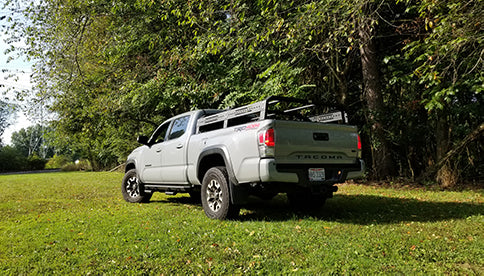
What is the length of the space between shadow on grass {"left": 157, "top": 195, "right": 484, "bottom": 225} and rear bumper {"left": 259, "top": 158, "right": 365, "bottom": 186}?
754 millimetres

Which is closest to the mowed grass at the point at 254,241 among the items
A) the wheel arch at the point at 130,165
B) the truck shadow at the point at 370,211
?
the truck shadow at the point at 370,211

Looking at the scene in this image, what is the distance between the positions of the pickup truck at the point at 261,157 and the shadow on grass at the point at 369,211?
43 centimetres

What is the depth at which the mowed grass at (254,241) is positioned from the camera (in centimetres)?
345

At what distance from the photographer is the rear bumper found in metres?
4.83

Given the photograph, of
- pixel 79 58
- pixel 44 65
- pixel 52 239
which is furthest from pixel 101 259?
pixel 79 58

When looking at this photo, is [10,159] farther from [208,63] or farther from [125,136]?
[208,63]

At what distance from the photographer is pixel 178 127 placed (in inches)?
286

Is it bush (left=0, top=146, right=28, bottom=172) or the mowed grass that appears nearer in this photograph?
the mowed grass

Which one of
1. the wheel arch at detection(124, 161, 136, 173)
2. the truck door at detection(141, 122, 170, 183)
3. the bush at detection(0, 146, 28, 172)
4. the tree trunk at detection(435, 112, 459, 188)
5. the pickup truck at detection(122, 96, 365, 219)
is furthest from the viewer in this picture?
the bush at detection(0, 146, 28, 172)

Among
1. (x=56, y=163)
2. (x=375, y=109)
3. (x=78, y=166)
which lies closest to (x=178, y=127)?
(x=375, y=109)

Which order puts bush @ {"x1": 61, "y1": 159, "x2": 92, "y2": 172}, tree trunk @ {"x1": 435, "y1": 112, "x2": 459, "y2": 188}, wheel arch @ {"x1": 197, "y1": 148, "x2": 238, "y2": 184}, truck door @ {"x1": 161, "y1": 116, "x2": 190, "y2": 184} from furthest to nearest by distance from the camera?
bush @ {"x1": 61, "y1": 159, "x2": 92, "y2": 172} → tree trunk @ {"x1": 435, "y1": 112, "x2": 459, "y2": 188} → truck door @ {"x1": 161, "y1": 116, "x2": 190, "y2": 184} → wheel arch @ {"x1": 197, "y1": 148, "x2": 238, "y2": 184}

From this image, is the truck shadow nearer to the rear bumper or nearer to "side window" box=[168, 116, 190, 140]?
the rear bumper

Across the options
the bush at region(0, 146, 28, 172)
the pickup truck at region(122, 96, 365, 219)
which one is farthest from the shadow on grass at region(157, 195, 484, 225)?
the bush at region(0, 146, 28, 172)

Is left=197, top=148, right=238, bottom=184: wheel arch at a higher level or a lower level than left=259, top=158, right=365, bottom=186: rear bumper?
higher
